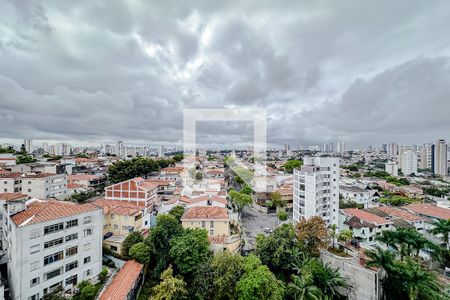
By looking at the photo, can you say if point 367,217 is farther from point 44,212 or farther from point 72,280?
point 44,212

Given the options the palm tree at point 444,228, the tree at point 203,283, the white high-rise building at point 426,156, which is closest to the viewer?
the tree at point 203,283

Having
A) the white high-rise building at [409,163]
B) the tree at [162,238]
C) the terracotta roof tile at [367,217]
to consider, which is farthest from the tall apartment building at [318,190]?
→ the white high-rise building at [409,163]

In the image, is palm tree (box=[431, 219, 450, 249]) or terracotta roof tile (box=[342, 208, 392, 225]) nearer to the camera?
palm tree (box=[431, 219, 450, 249])

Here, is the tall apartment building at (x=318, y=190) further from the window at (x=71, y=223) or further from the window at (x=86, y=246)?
the window at (x=71, y=223)

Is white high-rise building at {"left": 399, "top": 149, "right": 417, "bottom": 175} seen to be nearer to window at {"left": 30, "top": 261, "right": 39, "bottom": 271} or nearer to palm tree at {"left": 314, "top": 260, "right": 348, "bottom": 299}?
palm tree at {"left": 314, "top": 260, "right": 348, "bottom": 299}

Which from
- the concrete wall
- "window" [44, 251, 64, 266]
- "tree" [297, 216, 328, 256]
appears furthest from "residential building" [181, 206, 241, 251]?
"window" [44, 251, 64, 266]

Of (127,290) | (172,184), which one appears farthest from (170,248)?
(172,184)
